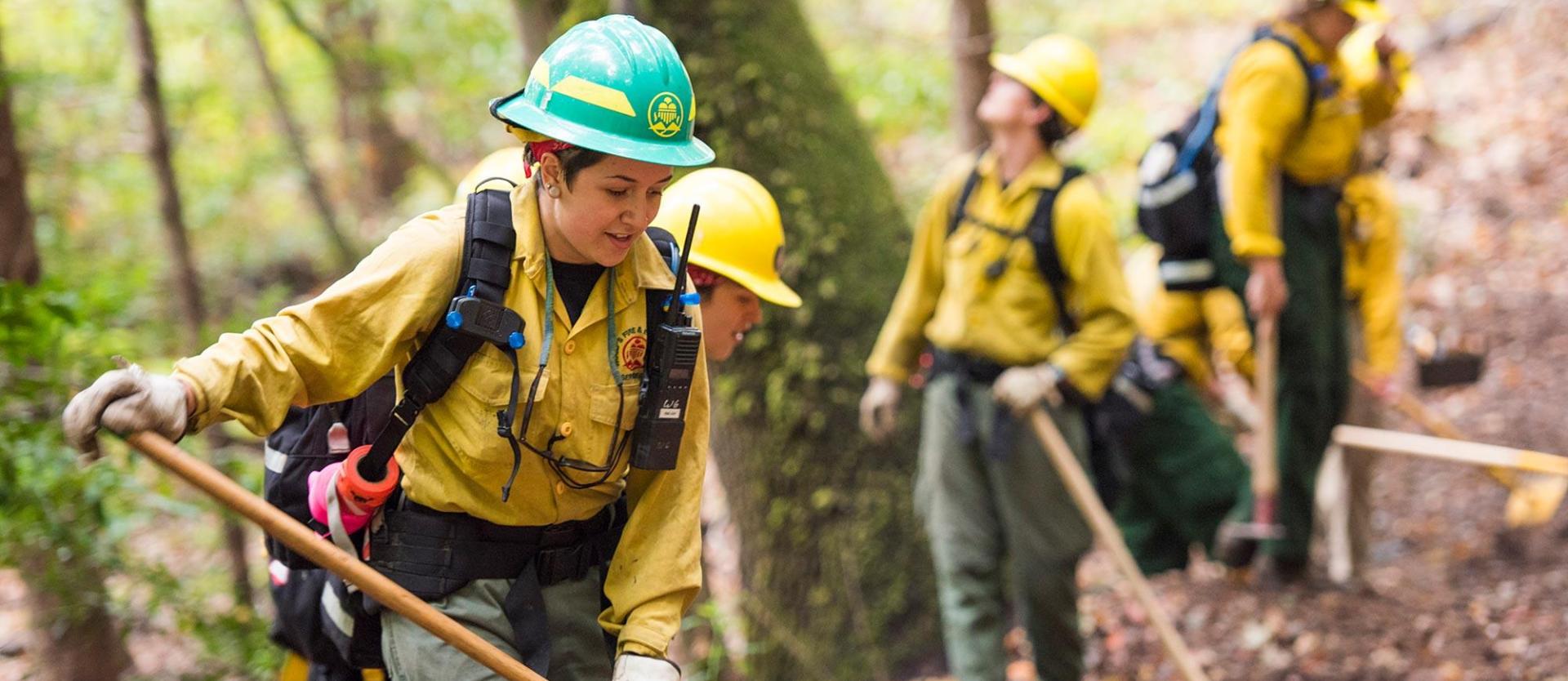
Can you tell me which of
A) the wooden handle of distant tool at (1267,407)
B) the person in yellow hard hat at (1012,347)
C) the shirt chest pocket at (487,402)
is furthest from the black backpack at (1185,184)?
the shirt chest pocket at (487,402)

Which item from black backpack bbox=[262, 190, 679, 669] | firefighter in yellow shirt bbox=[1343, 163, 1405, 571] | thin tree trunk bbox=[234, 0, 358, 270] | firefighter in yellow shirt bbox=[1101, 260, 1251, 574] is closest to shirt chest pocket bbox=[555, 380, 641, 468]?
black backpack bbox=[262, 190, 679, 669]

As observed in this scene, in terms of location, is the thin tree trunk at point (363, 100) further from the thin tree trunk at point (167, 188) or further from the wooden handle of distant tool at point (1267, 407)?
the wooden handle of distant tool at point (1267, 407)

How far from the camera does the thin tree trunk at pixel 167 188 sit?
5.38 metres

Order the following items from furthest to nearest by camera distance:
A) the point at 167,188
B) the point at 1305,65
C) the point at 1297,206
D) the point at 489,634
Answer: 1. the point at 167,188
2. the point at 1297,206
3. the point at 1305,65
4. the point at 489,634

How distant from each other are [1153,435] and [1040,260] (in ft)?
5.39

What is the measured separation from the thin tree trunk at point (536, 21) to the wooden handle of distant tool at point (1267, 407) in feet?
10.9

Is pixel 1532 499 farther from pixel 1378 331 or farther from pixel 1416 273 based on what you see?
pixel 1416 273

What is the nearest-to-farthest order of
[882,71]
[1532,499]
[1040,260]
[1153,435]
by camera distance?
[1040,260], [1153,435], [1532,499], [882,71]

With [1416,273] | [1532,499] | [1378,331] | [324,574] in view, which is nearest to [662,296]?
[324,574]

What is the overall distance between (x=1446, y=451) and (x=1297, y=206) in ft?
5.55

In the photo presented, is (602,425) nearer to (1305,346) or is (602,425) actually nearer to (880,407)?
(880,407)

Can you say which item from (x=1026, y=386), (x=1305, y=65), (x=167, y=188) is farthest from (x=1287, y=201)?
(x=167, y=188)

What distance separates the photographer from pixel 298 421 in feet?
9.71

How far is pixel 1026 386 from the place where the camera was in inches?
177
